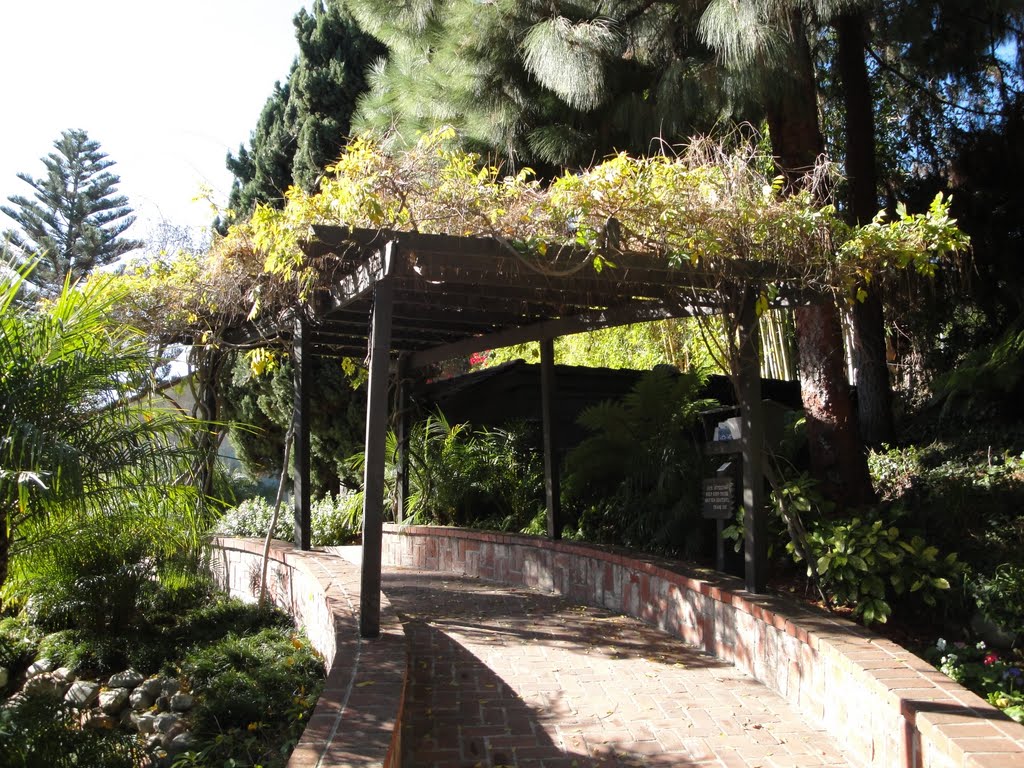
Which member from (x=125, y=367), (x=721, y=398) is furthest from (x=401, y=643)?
(x=721, y=398)

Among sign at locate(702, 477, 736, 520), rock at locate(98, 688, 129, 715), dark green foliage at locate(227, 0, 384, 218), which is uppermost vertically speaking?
dark green foliage at locate(227, 0, 384, 218)

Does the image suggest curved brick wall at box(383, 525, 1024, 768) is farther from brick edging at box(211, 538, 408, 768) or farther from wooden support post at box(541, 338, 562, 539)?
brick edging at box(211, 538, 408, 768)

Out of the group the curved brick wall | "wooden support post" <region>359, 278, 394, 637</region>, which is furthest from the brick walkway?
"wooden support post" <region>359, 278, 394, 637</region>

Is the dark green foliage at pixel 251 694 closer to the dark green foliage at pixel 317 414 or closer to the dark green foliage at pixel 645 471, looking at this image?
the dark green foliage at pixel 645 471

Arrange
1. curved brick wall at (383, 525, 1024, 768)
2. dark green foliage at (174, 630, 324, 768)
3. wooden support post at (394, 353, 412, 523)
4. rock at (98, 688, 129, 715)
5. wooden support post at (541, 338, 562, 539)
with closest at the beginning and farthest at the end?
curved brick wall at (383, 525, 1024, 768) → dark green foliage at (174, 630, 324, 768) → rock at (98, 688, 129, 715) → wooden support post at (541, 338, 562, 539) → wooden support post at (394, 353, 412, 523)

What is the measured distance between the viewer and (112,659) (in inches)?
261

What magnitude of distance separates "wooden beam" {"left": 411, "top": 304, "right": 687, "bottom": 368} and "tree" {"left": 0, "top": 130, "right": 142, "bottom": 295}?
18.5m

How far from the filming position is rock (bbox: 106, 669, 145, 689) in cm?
612

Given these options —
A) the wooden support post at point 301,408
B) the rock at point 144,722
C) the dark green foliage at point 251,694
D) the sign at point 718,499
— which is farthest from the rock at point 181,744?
the sign at point 718,499

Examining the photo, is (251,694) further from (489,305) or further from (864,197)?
(864,197)

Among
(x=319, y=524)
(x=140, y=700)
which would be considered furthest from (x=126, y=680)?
(x=319, y=524)

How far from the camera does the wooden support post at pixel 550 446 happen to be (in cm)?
792

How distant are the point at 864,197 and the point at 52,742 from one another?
7623 mm

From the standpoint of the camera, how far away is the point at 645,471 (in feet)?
25.2
